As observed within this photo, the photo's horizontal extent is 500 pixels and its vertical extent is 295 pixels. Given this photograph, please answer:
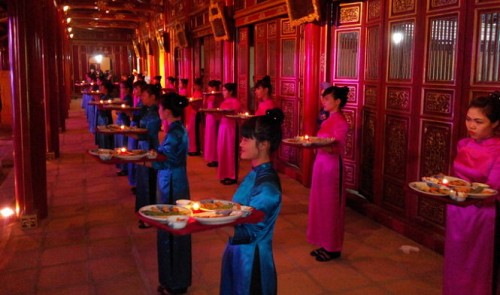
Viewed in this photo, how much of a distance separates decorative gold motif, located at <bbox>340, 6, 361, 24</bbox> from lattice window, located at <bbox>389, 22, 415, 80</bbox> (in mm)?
832

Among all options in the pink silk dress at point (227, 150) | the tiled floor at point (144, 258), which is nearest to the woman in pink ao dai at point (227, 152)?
the pink silk dress at point (227, 150)

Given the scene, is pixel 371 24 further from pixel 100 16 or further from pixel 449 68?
pixel 100 16

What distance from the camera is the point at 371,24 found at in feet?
20.0

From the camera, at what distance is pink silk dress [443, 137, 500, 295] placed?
10.5 feet

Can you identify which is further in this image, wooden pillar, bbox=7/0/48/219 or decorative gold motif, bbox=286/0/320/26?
decorative gold motif, bbox=286/0/320/26

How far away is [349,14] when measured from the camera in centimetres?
651

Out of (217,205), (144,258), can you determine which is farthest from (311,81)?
(217,205)

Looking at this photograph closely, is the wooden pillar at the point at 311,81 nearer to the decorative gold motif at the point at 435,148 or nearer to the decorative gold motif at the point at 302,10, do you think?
the decorative gold motif at the point at 302,10

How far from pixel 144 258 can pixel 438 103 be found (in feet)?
11.0

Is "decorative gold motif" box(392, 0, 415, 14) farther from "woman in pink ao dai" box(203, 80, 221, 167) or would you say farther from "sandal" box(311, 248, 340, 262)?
"woman in pink ao dai" box(203, 80, 221, 167)

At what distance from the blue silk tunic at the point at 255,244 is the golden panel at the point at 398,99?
3348 mm

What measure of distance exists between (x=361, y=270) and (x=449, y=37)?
248 cm

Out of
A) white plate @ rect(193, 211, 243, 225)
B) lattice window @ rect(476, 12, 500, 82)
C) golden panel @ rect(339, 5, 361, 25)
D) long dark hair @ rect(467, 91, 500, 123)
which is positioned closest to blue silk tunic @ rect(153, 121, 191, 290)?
white plate @ rect(193, 211, 243, 225)

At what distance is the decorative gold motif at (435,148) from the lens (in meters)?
4.89
